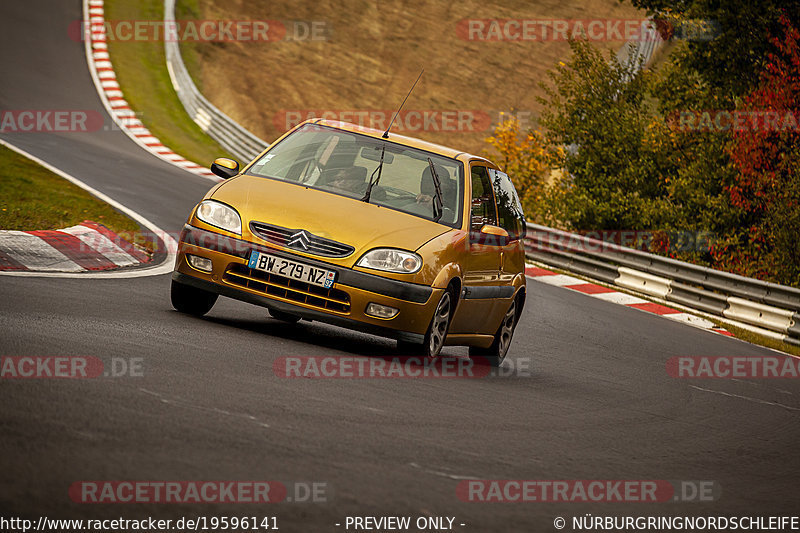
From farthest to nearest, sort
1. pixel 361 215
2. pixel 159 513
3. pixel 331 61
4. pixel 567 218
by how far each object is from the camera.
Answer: pixel 331 61 → pixel 567 218 → pixel 361 215 → pixel 159 513

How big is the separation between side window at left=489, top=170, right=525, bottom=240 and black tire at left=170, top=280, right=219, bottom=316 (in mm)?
2640

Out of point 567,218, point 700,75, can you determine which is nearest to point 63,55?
point 567,218

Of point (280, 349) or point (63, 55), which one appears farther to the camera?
point (63, 55)

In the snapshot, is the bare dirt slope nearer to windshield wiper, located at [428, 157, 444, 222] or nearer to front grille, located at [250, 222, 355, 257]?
windshield wiper, located at [428, 157, 444, 222]

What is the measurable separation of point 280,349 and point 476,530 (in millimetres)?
3702

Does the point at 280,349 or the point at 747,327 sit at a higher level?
the point at 280,349

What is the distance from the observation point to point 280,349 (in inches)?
315

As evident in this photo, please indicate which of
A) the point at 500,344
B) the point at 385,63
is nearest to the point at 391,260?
the point at 500,344

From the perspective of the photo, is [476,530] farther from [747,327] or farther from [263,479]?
[747,327]

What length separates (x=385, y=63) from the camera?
1694 inches

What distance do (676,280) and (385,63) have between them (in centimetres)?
2499

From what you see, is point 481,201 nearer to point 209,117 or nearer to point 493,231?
point 493,231

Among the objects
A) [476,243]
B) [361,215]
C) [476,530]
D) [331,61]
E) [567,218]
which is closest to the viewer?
[476,530]

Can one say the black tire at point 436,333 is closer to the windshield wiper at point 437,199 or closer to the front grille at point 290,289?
the front grille at point 290,289
